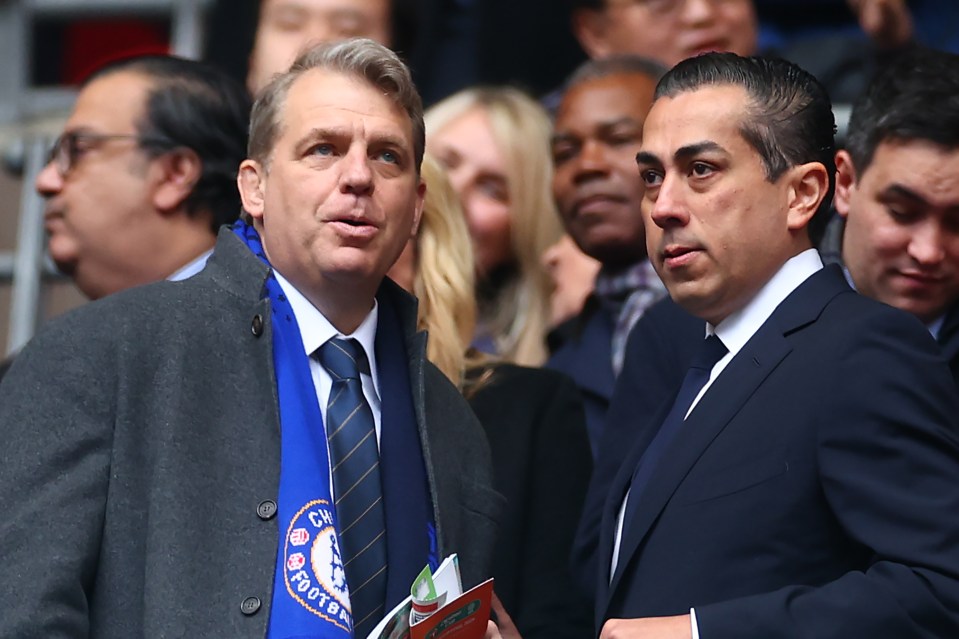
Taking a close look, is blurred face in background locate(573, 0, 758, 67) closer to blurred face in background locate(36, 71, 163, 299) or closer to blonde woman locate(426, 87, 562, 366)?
blonde woman locate(426, 87, 562, 366)

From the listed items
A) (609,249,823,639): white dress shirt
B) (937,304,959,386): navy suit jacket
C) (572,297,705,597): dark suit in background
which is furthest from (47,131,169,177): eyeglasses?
(937,304,959,386): navy suit jacket

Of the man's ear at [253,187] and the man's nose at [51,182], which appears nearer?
the man's ear at [253,187]

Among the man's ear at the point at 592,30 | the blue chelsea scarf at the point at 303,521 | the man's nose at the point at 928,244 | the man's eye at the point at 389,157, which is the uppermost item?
the man's ear at the point at 592,30

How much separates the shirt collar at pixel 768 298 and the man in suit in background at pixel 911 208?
0.68 meters

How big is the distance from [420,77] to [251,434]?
326 cm

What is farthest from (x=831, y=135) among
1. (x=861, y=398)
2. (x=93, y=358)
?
(x=93, y=358)

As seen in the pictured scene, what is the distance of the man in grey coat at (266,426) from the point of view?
9.79ft

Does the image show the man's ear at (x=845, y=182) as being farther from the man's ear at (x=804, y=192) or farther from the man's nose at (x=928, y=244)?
the man's ear at (x=804, y=192)

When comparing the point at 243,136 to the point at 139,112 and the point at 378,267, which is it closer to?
the point at 139,112

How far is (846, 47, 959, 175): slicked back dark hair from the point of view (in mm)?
3920

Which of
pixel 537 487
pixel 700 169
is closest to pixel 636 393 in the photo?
pixel 537 487

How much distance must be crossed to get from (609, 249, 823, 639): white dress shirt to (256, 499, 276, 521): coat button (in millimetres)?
654

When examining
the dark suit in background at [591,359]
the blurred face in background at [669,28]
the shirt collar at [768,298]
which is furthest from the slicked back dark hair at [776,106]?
the blurred face in background at [669,28]

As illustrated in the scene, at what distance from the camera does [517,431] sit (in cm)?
411
